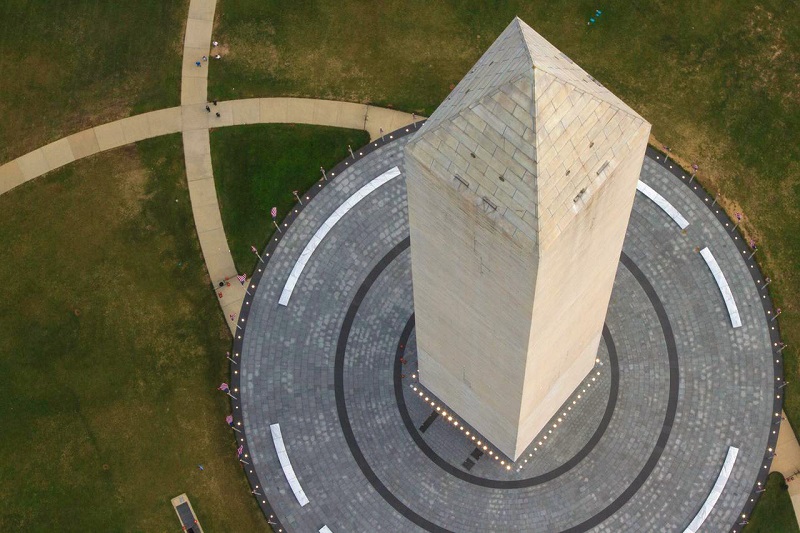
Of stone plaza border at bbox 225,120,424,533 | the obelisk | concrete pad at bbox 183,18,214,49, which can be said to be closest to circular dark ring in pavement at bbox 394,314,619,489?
stone plaza border at bbox 225,120,424,533

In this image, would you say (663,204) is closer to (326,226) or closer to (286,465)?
(326,226)

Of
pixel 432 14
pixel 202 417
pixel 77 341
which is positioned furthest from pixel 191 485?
pixel 432 14

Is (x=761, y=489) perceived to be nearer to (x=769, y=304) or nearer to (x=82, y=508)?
(x=769, y=304)

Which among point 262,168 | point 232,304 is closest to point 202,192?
point 262,168

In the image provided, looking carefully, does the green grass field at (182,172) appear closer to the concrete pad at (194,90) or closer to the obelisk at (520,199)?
the concrete pad at (194,90)

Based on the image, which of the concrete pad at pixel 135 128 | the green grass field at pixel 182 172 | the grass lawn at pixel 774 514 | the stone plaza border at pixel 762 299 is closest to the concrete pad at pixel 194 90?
the green grass field at pixel 182 172

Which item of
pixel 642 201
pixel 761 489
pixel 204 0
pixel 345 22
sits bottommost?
pixel 761 489
